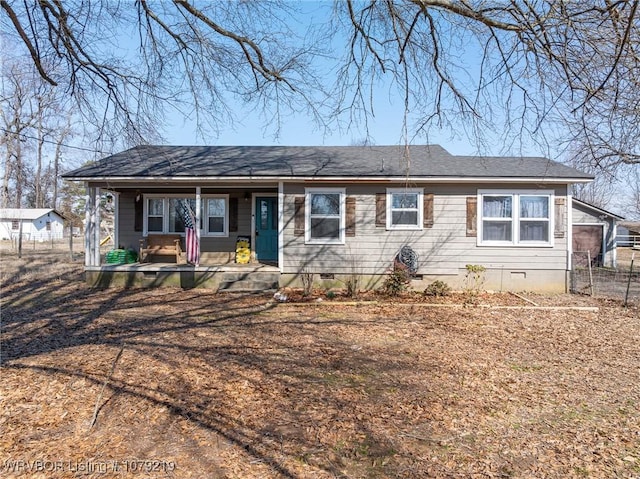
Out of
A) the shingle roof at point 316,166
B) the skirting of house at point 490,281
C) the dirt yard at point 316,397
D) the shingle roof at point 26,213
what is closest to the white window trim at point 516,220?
the shingle roof at point 316,166

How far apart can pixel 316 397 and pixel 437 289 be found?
6837 millimetres

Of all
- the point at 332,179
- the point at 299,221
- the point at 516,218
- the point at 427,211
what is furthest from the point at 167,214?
the point at 516,218

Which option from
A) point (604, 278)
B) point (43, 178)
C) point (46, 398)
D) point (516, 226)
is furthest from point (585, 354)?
point (43, 178)

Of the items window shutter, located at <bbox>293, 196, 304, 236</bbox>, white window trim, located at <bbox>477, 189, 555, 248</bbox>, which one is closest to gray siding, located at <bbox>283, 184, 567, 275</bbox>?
white window trim, located at <bbox>477, 189, 555, 248</bbox>

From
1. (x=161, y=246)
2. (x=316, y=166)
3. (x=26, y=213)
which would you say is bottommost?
(x=161, y=246)

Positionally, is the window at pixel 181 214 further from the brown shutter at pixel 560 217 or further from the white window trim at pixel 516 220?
the brown shutter at pixel 560 217

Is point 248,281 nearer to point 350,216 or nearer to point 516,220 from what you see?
point 350,216

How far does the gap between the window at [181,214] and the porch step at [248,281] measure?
2118 mm

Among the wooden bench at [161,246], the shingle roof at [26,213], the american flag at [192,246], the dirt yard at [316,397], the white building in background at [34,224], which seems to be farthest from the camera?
the white building in background at [34,224]

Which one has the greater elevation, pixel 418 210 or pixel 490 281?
pixel 418 210

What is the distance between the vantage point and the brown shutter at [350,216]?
1080 centimetres

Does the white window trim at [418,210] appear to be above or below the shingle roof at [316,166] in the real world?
below

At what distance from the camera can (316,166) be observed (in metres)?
11.2

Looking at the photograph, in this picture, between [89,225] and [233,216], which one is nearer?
[89,225]
